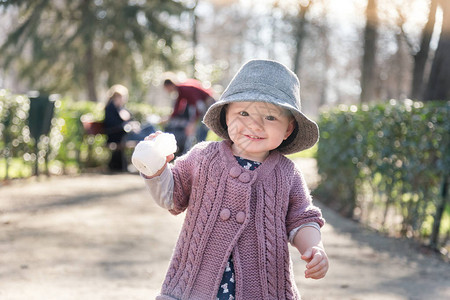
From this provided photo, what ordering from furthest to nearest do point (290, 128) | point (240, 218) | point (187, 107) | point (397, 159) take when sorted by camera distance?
1. point (187, 107)
2. point (397, 159)
3. point (290, 128)
4. point (240, 218)

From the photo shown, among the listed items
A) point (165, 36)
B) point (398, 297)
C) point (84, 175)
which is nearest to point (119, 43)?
point (165, 36)

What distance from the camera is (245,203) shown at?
2.14m

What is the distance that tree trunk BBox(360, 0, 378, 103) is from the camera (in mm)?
15234

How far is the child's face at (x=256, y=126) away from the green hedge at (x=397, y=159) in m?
2.96

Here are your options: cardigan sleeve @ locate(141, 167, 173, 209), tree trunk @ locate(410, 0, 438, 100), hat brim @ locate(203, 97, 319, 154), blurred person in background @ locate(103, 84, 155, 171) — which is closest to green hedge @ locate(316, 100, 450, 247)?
hat brim @ locate(203, 97, 319, 154)

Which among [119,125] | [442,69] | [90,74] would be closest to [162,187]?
[442,69]

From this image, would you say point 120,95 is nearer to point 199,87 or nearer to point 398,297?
point 199,87

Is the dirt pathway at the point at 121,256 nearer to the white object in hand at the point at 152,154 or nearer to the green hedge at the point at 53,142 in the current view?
the green hedge at the point at 53,142

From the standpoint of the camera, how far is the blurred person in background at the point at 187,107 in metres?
9.12

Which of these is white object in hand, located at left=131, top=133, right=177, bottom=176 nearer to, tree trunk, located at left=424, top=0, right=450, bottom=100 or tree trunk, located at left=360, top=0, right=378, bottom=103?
tree trunk, located at left=424, top=0, right=450, bottom=100

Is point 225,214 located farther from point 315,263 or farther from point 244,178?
point 315,263

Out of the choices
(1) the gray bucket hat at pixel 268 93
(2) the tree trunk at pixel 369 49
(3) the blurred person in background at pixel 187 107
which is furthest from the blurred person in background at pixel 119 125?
(1) the gray bucket hat at pixel 268 93

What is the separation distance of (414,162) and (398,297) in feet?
5.34

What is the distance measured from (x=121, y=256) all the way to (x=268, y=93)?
2.87 metres
